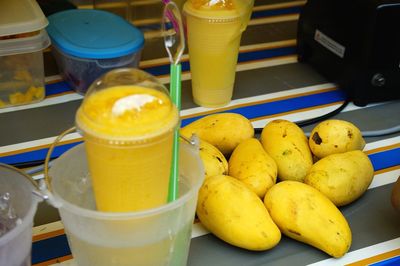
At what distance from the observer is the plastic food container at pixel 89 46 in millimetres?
748

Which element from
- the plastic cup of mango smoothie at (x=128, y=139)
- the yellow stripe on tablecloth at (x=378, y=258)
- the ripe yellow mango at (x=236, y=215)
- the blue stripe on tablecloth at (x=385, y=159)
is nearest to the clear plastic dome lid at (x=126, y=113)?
the plastic cup of mango smoothie at (x=128, y=139)

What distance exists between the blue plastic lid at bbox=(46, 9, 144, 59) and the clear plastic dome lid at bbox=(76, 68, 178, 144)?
34 centimetres

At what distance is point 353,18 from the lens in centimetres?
76

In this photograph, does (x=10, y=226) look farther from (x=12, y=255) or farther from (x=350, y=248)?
(x=350, y=248)

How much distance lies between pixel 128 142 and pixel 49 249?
0.19m

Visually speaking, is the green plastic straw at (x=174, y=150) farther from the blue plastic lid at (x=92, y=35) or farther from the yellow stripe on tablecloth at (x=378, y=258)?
the blue plastic lid at (x=92, y=35)

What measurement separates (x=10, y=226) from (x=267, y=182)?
248 millimetres

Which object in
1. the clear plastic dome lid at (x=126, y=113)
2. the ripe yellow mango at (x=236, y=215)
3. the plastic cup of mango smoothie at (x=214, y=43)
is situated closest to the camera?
the clear plastic dome lid at (x=126, y=113)

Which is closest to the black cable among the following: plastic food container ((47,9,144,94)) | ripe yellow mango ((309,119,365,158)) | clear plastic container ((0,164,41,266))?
ripe yellow mango ((309,119,365,158))

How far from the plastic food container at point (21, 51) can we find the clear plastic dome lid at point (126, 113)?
35cm

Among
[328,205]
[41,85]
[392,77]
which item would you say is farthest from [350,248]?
[41,85]

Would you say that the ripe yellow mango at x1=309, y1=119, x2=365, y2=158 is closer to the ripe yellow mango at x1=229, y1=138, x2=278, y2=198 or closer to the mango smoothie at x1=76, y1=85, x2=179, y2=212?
the ripe yellow mango at x1=229, y1=138, x2=278, y2=198

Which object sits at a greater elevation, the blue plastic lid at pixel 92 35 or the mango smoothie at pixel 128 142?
the mango smoothie at pixel 128 142

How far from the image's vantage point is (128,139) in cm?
38
